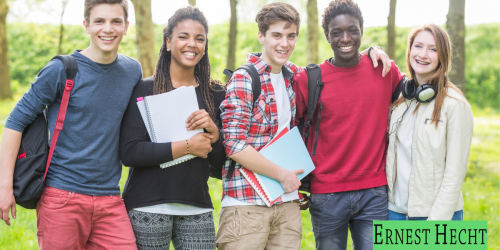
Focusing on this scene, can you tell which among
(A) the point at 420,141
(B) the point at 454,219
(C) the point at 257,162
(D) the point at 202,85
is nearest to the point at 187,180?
(C) the point at 257,162

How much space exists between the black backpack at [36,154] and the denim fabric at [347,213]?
5.74ft

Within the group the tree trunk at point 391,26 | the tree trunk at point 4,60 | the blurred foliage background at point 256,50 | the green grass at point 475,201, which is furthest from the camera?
the blurred foliage background at point 256,50

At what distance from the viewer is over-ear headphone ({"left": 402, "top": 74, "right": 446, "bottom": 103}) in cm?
274

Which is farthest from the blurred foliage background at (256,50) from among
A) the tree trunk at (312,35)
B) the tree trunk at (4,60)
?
the tree trunk at (312,35)

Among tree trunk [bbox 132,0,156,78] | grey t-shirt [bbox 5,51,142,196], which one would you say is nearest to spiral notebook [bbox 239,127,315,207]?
grey t-shirt [bbox 5,51,142,196]

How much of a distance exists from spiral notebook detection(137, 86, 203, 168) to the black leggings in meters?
0.34

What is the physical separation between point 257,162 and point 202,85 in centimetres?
66

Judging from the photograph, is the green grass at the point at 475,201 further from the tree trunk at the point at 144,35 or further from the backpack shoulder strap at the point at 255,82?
the backpack shoulder strap at the point at 255,82

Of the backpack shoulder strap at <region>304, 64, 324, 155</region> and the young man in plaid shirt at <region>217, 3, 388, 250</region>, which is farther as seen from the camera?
the backpack shoulder strap at <region>304, 64, 324, 155</region>

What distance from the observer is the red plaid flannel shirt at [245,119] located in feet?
8.73

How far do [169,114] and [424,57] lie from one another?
1724 millimetres

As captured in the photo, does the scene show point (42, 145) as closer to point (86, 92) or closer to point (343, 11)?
point (86, 92)

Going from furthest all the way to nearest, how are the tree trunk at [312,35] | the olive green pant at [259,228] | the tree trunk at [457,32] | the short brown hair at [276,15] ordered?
the tree trunk at [312,35]
the tree trunk at [457,32]
the short brown hair at [276,15]
the olive green pant at [259,228]

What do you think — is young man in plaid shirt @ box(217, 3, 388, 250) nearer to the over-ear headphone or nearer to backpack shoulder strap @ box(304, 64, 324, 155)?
backpack shoulder strap @ box(304, 64, 324, 155)
